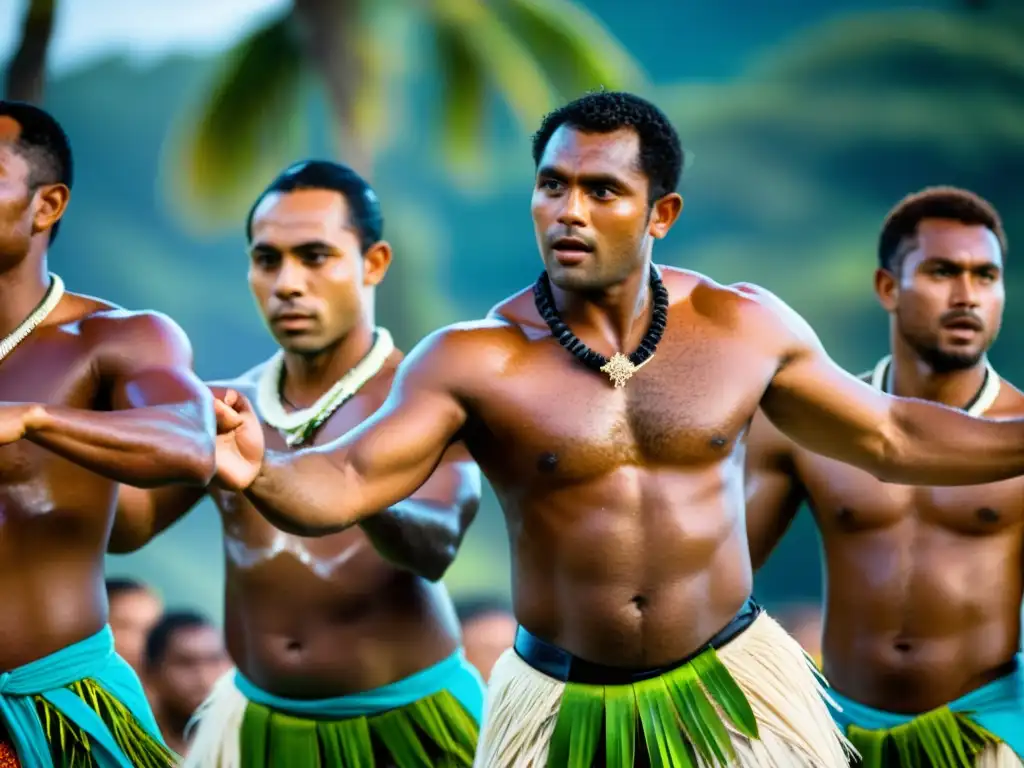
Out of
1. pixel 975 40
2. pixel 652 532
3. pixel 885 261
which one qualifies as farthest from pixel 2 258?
pixel 975 40

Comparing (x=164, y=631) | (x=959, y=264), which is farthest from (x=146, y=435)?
(x=164, y=631)

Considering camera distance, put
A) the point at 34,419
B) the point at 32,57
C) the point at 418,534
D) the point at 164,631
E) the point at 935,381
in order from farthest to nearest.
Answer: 1. the point at 32,57
2. the point at 164,631
3. the point at 935,381
4. the point at 418,534
5. the point at 34,419

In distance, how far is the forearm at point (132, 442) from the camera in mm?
2445

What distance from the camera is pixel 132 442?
8.22 ft

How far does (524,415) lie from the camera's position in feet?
9.47

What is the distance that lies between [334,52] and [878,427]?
7.74 metres

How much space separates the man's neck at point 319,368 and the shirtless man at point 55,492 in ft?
2.65

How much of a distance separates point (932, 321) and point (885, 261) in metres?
0.36

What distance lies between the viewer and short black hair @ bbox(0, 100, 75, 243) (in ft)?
10.3

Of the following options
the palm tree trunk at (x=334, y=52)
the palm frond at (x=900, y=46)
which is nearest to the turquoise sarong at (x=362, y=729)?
the palm tree trunk at (x=334, y=52)

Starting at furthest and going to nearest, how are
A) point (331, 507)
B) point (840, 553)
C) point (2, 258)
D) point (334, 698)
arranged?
point (840, 553)
point (334, 698)
point (2, 258)
point (331, 507)

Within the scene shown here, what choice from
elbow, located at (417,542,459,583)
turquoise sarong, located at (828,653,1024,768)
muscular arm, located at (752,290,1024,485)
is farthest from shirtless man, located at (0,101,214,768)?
turquoise sarong, located at (828,653,1024,768)

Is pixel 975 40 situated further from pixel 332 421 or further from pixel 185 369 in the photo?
pixel 185 369

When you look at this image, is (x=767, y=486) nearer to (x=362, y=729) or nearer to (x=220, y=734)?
(x=362, y=729)
